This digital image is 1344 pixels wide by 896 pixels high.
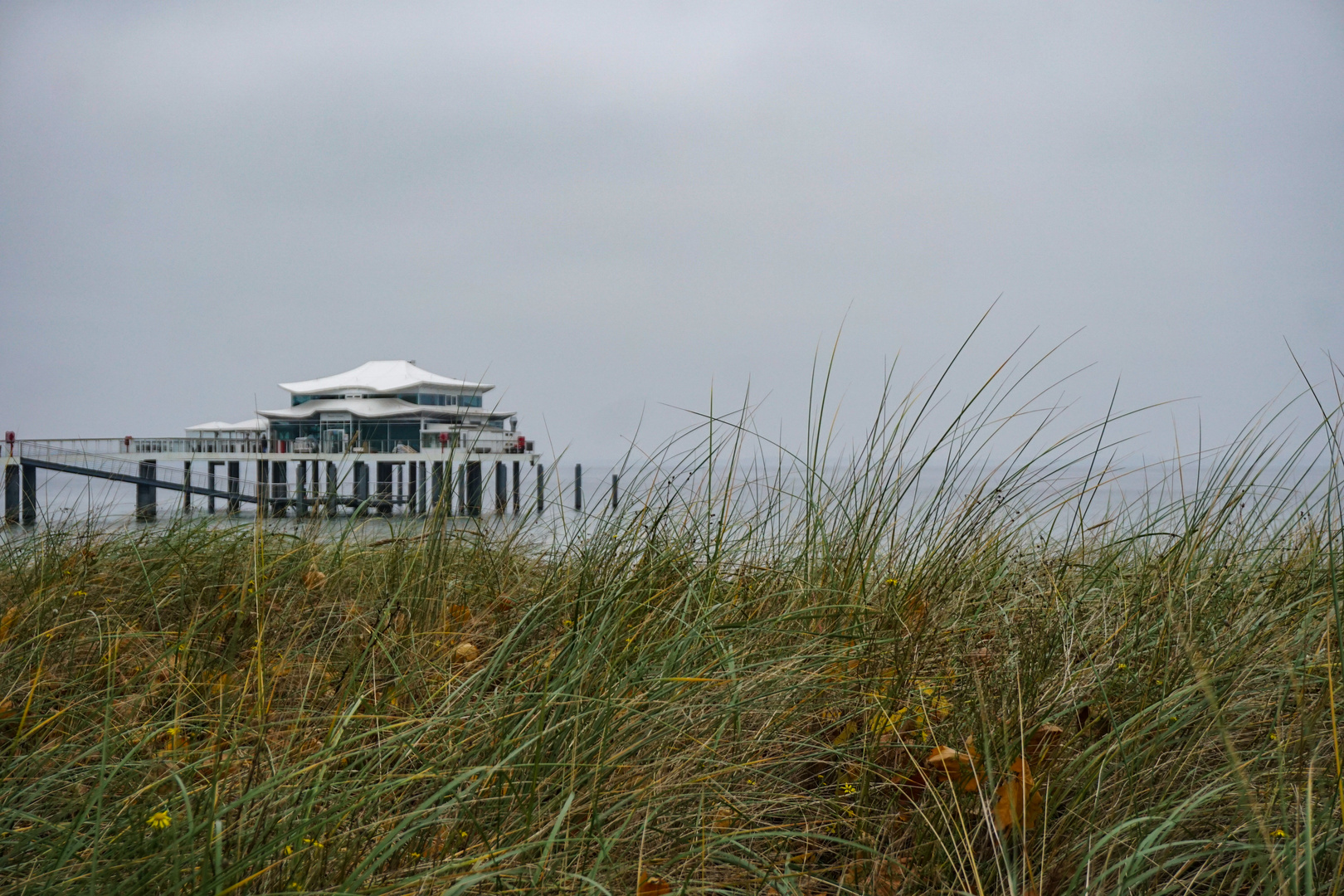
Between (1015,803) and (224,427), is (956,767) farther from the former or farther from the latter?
(224,427)

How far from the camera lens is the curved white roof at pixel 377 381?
33438 mm

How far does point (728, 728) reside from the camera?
1.47 metres

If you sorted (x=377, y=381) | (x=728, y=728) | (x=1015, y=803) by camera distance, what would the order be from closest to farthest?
(x=1015, y=803) < (x=728, y=728) < (x=377, y=381)

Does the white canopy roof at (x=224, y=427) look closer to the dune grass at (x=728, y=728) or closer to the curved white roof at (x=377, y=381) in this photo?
the curved white roof at (x=377, y=381)

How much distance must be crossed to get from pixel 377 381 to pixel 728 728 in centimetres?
3648

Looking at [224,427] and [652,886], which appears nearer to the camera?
[652,886]

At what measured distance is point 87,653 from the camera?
2033 mm

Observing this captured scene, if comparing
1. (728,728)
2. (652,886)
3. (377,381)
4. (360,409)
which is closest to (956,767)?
(728,728)

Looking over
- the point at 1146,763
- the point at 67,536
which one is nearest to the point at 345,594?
the point at 67,536

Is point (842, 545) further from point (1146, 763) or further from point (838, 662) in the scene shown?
point (1146, 763)

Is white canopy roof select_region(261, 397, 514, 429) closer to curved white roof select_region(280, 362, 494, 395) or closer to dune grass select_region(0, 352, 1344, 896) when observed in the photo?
curved white roof select_region(280, 362, 494, 395)

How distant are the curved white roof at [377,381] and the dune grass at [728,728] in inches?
1187

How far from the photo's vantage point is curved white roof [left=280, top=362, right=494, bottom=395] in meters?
33.4

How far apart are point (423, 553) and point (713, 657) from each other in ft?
3.94
